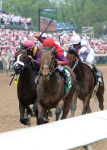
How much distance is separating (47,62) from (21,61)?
2.78 feet

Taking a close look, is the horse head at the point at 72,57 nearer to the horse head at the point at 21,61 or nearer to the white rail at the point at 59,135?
the horse head at the point at 21,61

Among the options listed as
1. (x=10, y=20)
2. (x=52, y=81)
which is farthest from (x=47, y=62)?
(x=10, y=20)

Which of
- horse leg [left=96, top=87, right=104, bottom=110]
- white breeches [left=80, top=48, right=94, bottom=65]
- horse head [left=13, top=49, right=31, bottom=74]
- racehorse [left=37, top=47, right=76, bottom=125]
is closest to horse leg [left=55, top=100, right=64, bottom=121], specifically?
racehorse [left=37, top=47, right=76, bottom=125]

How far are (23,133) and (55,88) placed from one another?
2.27 metres

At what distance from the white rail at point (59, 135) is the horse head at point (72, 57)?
3050 mm

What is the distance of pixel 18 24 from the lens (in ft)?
93.3

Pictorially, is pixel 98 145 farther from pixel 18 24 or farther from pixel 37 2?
pixel 37 2

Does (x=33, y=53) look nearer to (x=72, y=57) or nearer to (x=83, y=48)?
(x=72, y=57)

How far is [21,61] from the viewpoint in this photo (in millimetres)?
5406

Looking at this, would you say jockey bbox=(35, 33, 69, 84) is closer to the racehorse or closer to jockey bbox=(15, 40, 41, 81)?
the racehorse

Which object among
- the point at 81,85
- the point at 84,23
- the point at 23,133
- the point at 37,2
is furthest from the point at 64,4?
the point at 23,133

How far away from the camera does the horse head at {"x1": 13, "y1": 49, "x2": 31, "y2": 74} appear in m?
5.30

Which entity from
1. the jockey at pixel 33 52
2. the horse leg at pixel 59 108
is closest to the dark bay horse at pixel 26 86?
the jockey at pixel 33 52

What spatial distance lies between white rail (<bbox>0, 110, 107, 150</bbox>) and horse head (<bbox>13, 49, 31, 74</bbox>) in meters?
2.15
